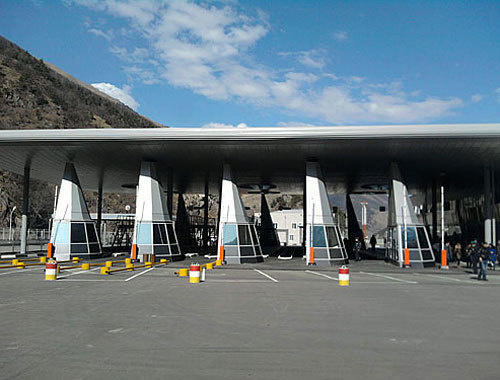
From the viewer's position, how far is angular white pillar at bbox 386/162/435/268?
28250mm

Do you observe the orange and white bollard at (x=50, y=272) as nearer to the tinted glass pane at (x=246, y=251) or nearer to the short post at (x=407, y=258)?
the tinted glass pane at (x=246, y=251)

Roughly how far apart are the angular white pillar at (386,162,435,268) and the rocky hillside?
51698mm

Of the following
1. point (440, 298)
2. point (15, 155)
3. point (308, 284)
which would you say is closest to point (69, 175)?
point (15, 155)

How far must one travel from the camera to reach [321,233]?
2939 centimetres

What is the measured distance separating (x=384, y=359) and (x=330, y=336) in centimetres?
164

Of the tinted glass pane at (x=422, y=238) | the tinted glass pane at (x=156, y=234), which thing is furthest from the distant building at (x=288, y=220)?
the tinted glass pane at (x=422, y=238)

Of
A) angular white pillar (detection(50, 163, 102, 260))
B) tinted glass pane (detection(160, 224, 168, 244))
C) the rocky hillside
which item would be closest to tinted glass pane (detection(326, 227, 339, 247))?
tinted glass pane (detection(160, 224, 168, 244))

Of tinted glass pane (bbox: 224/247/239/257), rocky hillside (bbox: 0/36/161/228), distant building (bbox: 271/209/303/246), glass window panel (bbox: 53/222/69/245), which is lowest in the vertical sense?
tinted glass pane (bbox: 224/247/239/257)

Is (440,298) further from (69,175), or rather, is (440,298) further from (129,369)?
(69,175)

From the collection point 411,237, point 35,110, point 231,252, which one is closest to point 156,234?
point 231,252

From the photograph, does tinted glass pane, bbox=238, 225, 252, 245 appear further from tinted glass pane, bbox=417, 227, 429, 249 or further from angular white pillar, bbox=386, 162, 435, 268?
tinted glass pane, bbox=417, 227, 429, 249

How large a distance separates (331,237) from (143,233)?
11.7m

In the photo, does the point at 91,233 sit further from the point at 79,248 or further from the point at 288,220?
the point at 288,220

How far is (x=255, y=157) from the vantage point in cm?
3103
